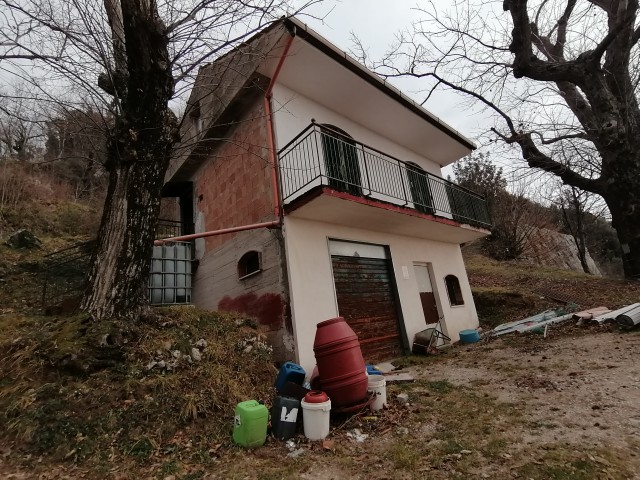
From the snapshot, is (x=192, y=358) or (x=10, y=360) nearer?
(x=10, y=360)

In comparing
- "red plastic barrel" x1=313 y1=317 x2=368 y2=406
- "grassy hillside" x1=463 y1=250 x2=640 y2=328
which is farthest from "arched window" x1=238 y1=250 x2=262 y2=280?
"grassy hillside" x1=463 y1=250 x2=640 y2=328

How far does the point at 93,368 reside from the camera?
12.7 ft

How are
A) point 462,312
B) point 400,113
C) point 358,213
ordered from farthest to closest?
1. point 462,312
2. point 400,113
3. point 358,213

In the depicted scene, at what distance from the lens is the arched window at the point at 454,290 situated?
10.6m

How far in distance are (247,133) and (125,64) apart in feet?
9.48

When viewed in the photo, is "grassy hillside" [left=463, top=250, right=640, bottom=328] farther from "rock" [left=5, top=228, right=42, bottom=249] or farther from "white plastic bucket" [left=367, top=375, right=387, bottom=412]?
"rock" [left=5, top=228, right=42, bottom=249]

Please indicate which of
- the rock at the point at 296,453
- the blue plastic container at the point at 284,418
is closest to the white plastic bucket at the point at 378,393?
the blue plastic container at the point at 284,418

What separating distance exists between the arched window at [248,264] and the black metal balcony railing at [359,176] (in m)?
1.42

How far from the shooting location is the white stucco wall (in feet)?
19.8

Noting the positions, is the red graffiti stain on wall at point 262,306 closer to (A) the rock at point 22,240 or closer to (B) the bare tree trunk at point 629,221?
(B) the bare tree trunk at point 629,221

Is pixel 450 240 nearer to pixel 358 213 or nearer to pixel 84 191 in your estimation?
pixel 358 213

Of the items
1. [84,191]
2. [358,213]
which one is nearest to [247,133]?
[358,213]

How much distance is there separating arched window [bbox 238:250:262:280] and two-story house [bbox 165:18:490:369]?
0.10ft

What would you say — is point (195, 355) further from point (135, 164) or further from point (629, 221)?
point (629, 221)
